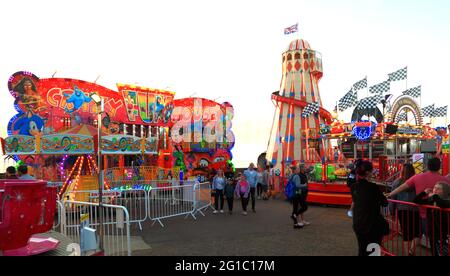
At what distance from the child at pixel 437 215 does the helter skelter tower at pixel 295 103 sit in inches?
859

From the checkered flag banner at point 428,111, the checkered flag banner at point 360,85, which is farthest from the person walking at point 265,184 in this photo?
the checkered flag banner at point 428,111

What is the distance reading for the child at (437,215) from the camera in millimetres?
5305

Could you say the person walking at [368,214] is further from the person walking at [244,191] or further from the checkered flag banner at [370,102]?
the checkered flag banner at [370,102]

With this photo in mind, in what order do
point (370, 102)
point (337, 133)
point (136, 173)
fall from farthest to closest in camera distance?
point (370, 102)
point (337, 133)
point (136, 173)

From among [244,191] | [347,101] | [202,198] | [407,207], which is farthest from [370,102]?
[407,207]

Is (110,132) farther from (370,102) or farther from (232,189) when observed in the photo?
(370,102)

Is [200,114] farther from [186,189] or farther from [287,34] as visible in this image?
[186,189]

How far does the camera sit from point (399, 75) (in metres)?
26.0

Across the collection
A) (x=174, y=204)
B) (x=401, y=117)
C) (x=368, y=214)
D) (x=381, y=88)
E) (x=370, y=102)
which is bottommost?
(x=174, y=204)

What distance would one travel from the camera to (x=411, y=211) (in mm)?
6246

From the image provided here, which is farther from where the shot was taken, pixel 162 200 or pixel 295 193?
pixel 162 200

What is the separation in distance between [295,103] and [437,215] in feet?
74.7
